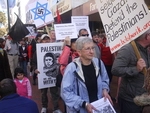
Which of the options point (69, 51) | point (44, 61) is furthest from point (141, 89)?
point (44, 61)

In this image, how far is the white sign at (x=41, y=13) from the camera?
5949 mm

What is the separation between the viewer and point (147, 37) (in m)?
2.98

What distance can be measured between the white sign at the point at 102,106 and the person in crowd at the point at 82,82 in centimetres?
4

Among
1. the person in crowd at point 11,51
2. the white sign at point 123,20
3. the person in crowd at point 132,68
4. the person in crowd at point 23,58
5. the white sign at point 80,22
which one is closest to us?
the white sign at point 123,20

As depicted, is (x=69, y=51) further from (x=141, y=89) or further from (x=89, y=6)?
(x=89, y=6)

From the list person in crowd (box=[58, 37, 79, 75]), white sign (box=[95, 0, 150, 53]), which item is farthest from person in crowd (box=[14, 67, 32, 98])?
white sign (box=[95, 0, 150, 53])

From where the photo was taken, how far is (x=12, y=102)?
2.61 metres

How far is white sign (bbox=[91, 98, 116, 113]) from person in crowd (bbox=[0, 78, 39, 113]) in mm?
650

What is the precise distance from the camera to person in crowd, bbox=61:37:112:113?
278 cm

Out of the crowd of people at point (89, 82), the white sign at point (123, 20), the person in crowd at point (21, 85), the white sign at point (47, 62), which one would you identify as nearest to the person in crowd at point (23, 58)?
the white sign at point (47, 62)

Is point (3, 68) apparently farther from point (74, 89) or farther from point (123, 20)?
point (123, 20)

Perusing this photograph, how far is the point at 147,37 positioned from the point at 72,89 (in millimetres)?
1037

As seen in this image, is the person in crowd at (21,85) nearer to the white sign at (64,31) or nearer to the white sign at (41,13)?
the white sign at (64,31)

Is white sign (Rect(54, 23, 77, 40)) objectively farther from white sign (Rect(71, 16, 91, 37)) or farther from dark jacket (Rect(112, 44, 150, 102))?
dark jacket (Rect(112, 44, 150, 102))
